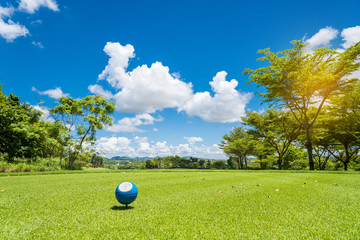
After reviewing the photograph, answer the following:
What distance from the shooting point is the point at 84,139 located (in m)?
27.8

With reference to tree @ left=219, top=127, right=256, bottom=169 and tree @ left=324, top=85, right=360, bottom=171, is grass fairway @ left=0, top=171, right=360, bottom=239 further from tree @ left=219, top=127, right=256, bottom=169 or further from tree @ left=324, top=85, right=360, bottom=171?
tree @ left=219, top=127, right=256, bottom=169

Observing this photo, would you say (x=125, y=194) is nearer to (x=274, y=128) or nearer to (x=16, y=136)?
(x=16, y=136)

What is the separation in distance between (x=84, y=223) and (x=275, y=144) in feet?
119

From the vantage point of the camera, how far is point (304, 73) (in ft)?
61.7

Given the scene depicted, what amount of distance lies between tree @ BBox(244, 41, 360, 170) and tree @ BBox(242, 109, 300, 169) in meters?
6.97

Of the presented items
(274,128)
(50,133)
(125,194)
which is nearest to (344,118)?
(274,128)

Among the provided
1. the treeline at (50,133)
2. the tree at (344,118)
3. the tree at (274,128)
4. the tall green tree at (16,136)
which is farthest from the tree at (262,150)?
the tall green tree at (16,136)

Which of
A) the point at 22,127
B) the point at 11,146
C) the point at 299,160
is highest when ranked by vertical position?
the point at 22,127

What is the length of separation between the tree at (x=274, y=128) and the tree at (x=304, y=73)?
6.97m

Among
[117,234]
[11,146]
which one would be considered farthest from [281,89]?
[11,146]

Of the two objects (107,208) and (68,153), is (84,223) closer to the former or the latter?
(107,208)

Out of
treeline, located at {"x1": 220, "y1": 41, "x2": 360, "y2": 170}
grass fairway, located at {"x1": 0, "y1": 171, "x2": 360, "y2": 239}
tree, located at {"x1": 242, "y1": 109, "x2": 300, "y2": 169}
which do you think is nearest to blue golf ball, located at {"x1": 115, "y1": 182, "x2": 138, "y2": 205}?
grass fairway, located at {"x1": 0, "y1": 171, "x2": 360, "y2": 239}

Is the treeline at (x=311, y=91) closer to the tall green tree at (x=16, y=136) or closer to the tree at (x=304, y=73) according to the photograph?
the tree at (x=304, y=73)

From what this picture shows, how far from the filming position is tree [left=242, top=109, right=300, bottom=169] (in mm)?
28891
